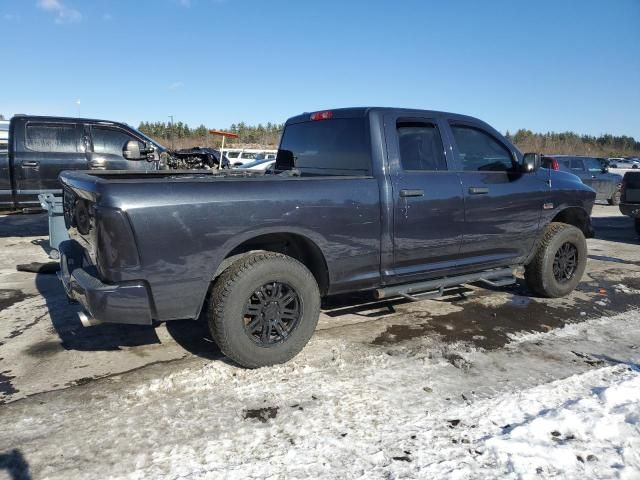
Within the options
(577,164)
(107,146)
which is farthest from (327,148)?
(577,164)

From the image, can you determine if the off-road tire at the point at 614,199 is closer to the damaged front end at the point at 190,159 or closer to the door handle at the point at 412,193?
the damaged front end at the point at 190,159

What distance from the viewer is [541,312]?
16.5ft

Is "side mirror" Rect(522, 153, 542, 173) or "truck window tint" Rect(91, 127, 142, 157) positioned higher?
"truck window tint" Rect(91, 127, 142, 157)

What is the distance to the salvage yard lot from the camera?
250 centimetres

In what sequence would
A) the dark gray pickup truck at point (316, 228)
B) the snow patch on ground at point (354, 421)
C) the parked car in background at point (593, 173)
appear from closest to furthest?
1. the snow patch on ground at point (354, 421)
2. the dark gray pickup truck at point (316, 228)
3. the parked car in background at point (593, 173)

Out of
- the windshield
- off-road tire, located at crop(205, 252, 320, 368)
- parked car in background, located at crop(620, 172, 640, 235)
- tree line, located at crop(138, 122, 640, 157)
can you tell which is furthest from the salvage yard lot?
tree line, located at crop(138, 122, 640, 157)

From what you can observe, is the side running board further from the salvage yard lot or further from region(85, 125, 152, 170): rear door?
region(85, 125, 152, 170): rear door

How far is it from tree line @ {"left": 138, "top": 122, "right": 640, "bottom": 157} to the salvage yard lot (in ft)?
131

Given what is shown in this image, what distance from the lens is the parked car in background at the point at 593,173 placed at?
1633cm

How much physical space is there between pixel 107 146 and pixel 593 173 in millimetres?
15322

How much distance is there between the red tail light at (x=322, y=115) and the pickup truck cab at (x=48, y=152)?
4.01 meters

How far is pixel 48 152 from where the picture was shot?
25.5 feet

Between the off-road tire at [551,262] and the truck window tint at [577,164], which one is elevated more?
the truck window tint at [577,164]

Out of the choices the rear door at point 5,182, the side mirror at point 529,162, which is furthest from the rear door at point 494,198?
the rear door at point 5,182
